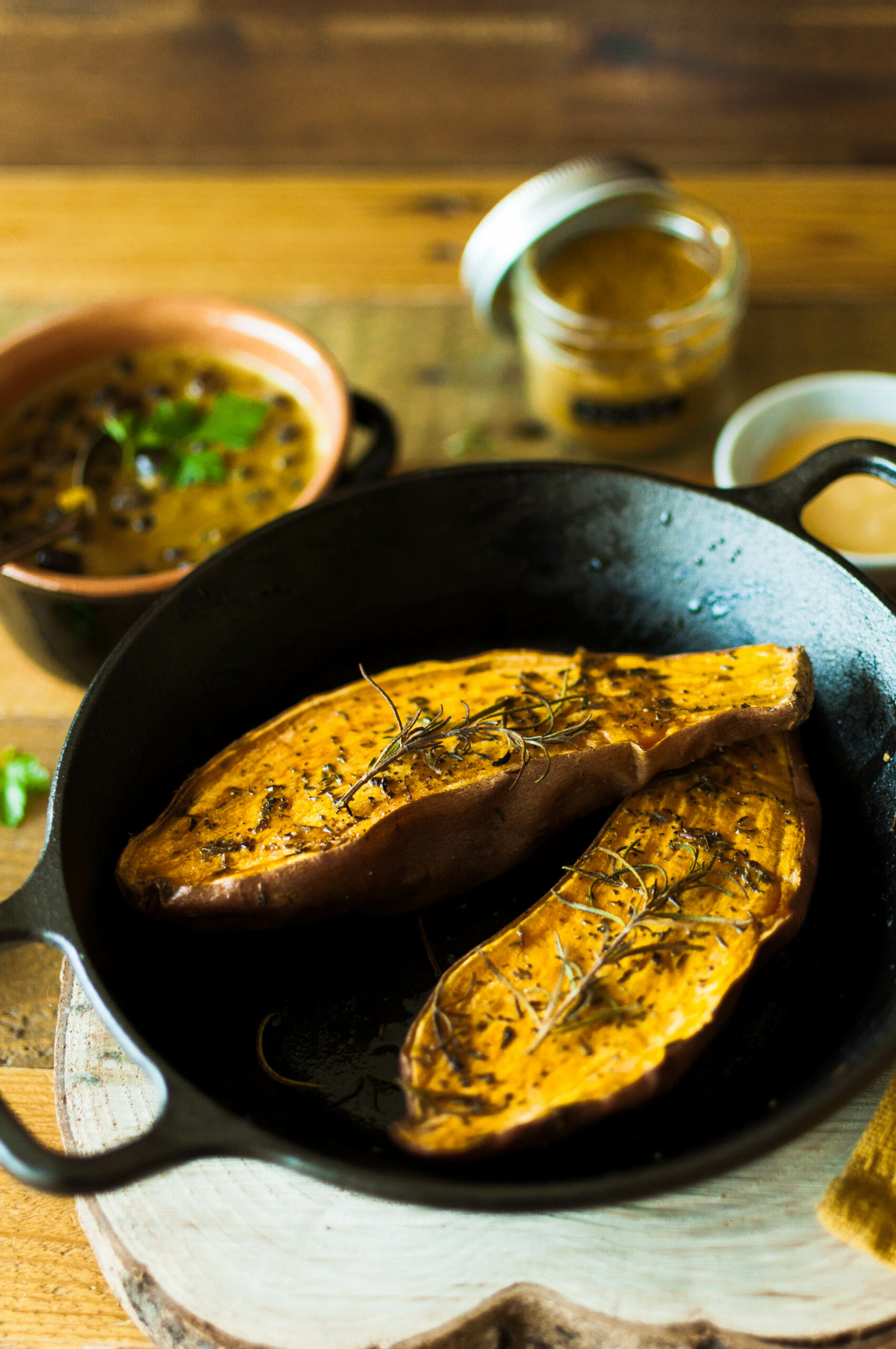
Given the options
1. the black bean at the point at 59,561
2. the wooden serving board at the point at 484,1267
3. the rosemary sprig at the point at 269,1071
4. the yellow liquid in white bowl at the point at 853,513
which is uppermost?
the yellow liquid in white bowl at the point at 853,513

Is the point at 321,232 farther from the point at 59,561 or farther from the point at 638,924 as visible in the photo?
the point at 638,924

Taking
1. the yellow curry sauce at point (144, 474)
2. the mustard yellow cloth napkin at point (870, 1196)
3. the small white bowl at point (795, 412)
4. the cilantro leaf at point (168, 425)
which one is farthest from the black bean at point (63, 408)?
the mustard yellow cloth napkin at point (870, 1196)

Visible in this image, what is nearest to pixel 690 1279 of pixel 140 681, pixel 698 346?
pixel 140 681

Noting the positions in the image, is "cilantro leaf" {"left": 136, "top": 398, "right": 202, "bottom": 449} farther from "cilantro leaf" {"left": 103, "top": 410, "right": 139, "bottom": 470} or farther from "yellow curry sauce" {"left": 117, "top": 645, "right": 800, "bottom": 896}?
"yellow curry sauce" {"left": 117, "top": 645, "right": 800, "bottom": 896}

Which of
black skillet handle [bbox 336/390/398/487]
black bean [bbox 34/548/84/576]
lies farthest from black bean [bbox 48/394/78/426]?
black skillet handle [bbox 336/390/398/487]

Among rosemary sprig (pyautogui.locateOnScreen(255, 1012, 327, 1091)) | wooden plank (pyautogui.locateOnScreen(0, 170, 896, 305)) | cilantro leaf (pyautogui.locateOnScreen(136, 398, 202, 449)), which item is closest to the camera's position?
rosemary sprig (pyautogui.locateOnScreen(255, 1012, 327, 1091))

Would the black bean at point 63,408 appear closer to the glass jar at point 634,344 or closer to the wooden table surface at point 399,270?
the wooden table surface at point 399,270
